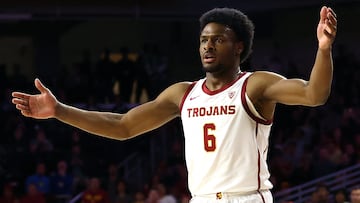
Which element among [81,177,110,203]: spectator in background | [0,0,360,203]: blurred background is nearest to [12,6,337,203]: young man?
[0,0,360,203]: blurred background

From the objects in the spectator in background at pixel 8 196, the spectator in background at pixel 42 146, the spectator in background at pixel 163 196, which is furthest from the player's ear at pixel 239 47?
the spectator in background at pixel 42 146

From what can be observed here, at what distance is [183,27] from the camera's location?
19.6 meters

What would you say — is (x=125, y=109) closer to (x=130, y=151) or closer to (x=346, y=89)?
(x=130, y=151)

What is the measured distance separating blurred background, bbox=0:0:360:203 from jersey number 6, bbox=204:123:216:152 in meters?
6.94

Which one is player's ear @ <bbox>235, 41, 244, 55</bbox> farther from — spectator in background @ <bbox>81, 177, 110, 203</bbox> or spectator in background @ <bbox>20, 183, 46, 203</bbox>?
spectator in background @ <bbox>20, 183, 46, 203</bbox>

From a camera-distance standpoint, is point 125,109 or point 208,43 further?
point 125,109

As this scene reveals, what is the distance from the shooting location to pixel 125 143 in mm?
15453

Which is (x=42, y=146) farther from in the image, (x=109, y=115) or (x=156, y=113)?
(x=156, y=113)

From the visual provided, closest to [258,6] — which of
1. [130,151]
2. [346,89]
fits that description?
[346,89]

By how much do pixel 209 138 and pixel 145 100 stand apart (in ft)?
37.5

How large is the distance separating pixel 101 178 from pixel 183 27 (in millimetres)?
6497

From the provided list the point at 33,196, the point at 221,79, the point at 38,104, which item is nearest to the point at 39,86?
the point at 38,104

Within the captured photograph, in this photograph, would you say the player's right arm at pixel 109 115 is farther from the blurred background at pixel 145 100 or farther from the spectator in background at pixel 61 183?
the spectator in background at pixel 61 183

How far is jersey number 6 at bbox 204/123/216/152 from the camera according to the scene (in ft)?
15.1
